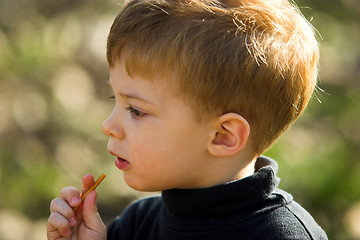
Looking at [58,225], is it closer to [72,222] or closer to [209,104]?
[72,222]

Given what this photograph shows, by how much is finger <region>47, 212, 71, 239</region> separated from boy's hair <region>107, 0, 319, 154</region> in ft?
1.59

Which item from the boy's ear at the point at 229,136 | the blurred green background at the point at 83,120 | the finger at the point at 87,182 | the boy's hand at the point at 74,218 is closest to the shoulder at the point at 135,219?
the boy's hand at the point at 74,218

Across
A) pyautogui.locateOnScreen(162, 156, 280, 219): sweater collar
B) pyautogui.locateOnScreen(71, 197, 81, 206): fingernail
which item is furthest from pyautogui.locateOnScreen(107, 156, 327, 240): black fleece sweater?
Answer: pyautogui.locateOnScreen(71, 197, 81, 206): fingernail

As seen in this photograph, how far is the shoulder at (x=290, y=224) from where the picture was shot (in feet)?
5.29

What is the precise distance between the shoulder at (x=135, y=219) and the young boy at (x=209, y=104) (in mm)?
213

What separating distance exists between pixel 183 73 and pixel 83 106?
284 centimetres

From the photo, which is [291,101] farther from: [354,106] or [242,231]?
[354,106]

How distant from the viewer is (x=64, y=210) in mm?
1761

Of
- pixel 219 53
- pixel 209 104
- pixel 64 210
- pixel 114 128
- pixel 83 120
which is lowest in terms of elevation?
pixel 83 120

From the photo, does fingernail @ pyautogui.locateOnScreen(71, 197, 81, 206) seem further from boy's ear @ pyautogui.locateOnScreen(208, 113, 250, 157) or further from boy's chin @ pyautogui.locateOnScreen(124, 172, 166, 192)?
boy's ear @ pyautogui.locateOnScreen(208, 113, 250, 157)

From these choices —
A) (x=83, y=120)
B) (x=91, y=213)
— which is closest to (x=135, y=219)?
(x=91, y=213)

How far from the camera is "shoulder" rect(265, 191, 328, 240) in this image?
1.61 metres

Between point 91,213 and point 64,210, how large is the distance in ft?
0.30

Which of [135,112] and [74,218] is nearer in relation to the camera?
[135,112]
